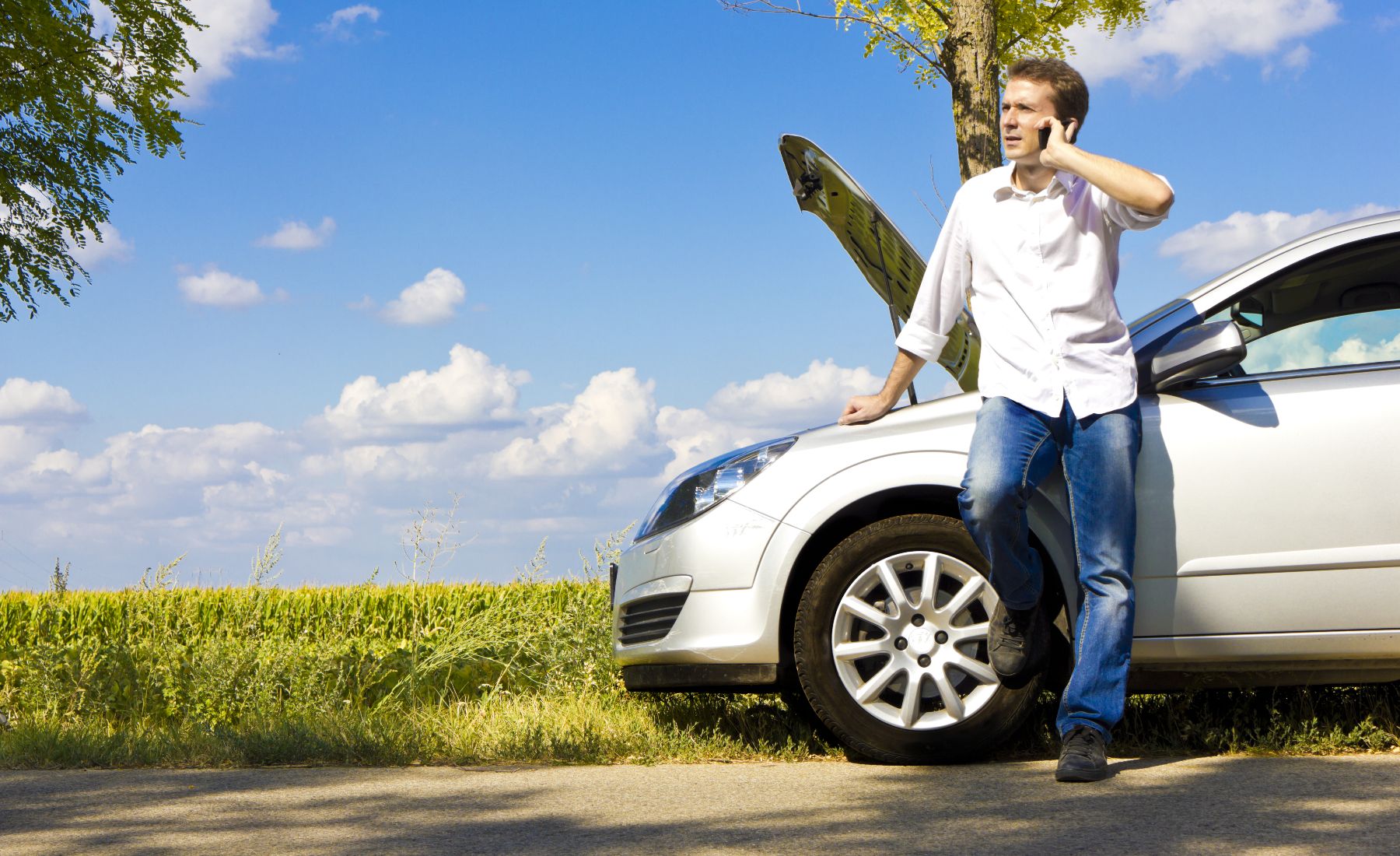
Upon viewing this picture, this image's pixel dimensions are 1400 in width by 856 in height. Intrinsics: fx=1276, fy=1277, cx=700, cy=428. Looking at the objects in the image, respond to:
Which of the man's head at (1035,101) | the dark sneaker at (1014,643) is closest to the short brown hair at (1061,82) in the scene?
the man's head at (1035,101)

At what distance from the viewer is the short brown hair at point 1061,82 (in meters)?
3.90

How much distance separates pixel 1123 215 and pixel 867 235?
227 cm

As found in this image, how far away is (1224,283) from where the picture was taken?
4340mm

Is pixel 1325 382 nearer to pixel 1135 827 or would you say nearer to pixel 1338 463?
pixel 1338 463

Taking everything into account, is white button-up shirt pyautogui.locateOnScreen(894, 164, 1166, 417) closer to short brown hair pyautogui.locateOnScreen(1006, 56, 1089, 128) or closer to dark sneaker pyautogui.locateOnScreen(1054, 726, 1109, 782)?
short brown hair pyautogui.locateOnScreen(1006, 56, 1089, 128)

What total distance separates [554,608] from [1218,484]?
4.55 meters

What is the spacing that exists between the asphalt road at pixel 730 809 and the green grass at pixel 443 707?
227 millimetres

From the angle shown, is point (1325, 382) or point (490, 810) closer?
point (490, 810)

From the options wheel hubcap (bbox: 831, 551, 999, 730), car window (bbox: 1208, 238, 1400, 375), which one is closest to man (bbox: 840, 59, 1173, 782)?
wheel hubcap (bbox: 831, 551, 999, 730)

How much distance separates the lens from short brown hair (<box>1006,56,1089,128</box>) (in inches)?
154

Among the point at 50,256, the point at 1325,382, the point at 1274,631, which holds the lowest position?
the point at 1274,631

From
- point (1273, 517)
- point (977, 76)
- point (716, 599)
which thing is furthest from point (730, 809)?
point (977, 76)

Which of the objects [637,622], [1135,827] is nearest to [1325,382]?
[1135,827]

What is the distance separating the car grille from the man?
1.04m
